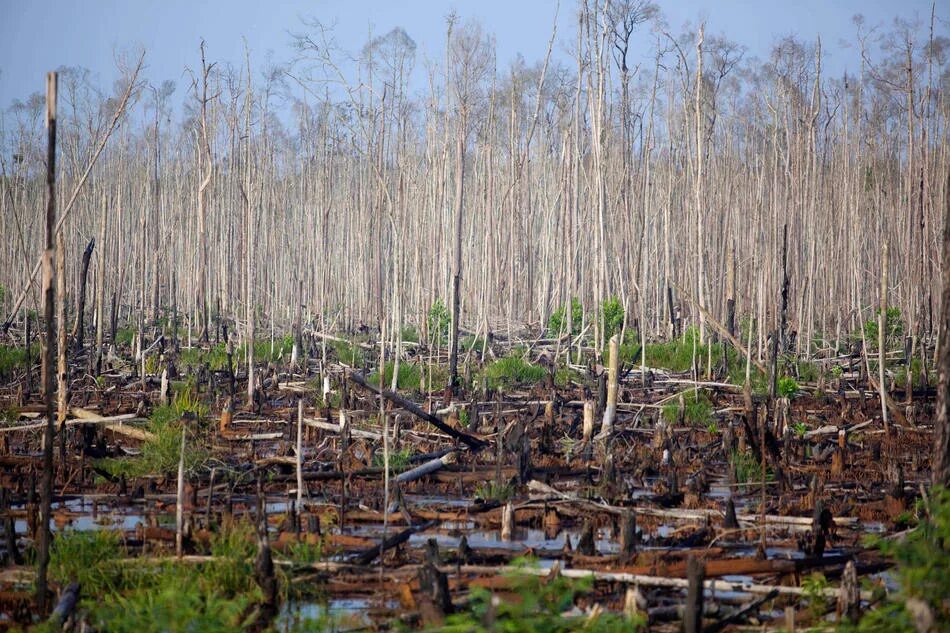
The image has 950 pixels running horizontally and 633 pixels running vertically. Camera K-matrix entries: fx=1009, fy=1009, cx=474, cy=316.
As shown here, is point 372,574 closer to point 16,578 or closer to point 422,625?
point 422,625

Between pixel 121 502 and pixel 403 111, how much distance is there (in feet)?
36.9

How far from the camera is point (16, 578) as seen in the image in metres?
4.08

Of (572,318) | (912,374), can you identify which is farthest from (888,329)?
(572,318)

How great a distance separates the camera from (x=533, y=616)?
10.5 feet

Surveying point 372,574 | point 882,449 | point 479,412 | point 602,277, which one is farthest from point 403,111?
point 372,574

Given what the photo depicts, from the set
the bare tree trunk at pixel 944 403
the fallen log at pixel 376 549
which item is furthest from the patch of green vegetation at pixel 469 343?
the bare tree trunk at pixel 944 403

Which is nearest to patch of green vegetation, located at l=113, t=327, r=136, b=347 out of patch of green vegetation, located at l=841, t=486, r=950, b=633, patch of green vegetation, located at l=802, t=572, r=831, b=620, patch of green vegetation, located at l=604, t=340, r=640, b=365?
patch of green vegetation, located at l=604, t=340, r=640, b=365

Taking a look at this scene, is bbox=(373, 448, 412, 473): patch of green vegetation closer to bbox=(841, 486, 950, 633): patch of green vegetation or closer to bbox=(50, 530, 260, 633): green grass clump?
bbox=(50, 530, 260, 633): green grass clump

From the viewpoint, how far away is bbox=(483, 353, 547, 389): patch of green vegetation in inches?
433

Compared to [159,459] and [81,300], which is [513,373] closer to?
[81,300]

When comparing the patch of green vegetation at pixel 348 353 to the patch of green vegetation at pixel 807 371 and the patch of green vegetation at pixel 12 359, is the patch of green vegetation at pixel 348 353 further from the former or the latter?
the patch of green vegetation at pixel 807 371

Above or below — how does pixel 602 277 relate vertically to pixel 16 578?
above

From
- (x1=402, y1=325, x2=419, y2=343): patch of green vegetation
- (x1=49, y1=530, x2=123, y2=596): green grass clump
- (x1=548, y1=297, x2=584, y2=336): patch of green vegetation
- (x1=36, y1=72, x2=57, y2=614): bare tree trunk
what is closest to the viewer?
(x1=36, y1=72, x2=57, y2=614): bare tree trunk

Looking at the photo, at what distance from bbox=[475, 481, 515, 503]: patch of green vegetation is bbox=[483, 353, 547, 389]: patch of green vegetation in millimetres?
4718
